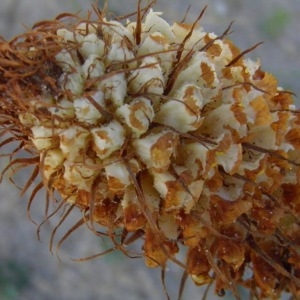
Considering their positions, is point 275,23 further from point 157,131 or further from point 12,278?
point 157,131

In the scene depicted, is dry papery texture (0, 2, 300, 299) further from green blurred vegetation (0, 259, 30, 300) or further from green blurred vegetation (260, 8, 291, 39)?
green blurred vegetation (260, 8, 291, 39)

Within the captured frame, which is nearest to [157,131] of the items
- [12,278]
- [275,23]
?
[12,278]

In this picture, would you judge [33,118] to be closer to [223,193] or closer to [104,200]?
[104,200]

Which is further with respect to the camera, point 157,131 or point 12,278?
point 12,278

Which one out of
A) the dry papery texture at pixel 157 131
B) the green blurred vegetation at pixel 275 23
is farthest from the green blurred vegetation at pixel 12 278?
the dry papery texture at pixel 157 131

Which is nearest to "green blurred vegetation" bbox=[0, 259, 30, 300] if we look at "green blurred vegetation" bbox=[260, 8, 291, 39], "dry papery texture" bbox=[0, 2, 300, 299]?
"green blurred vegetation" bbox=[260, 8, 291, 39]

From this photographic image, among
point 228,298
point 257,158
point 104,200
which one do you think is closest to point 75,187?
point 104,200

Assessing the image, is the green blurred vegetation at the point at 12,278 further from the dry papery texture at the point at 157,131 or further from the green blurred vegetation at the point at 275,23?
the dry papery texture at the point at 157,131

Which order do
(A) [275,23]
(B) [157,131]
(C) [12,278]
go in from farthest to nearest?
(A) [275,23] < (C) [12,278] < (B) [157,131]

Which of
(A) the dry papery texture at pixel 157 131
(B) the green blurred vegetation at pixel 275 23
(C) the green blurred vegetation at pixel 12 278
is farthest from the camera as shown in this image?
(B) the green blurred vegetation at pixel 275 23
